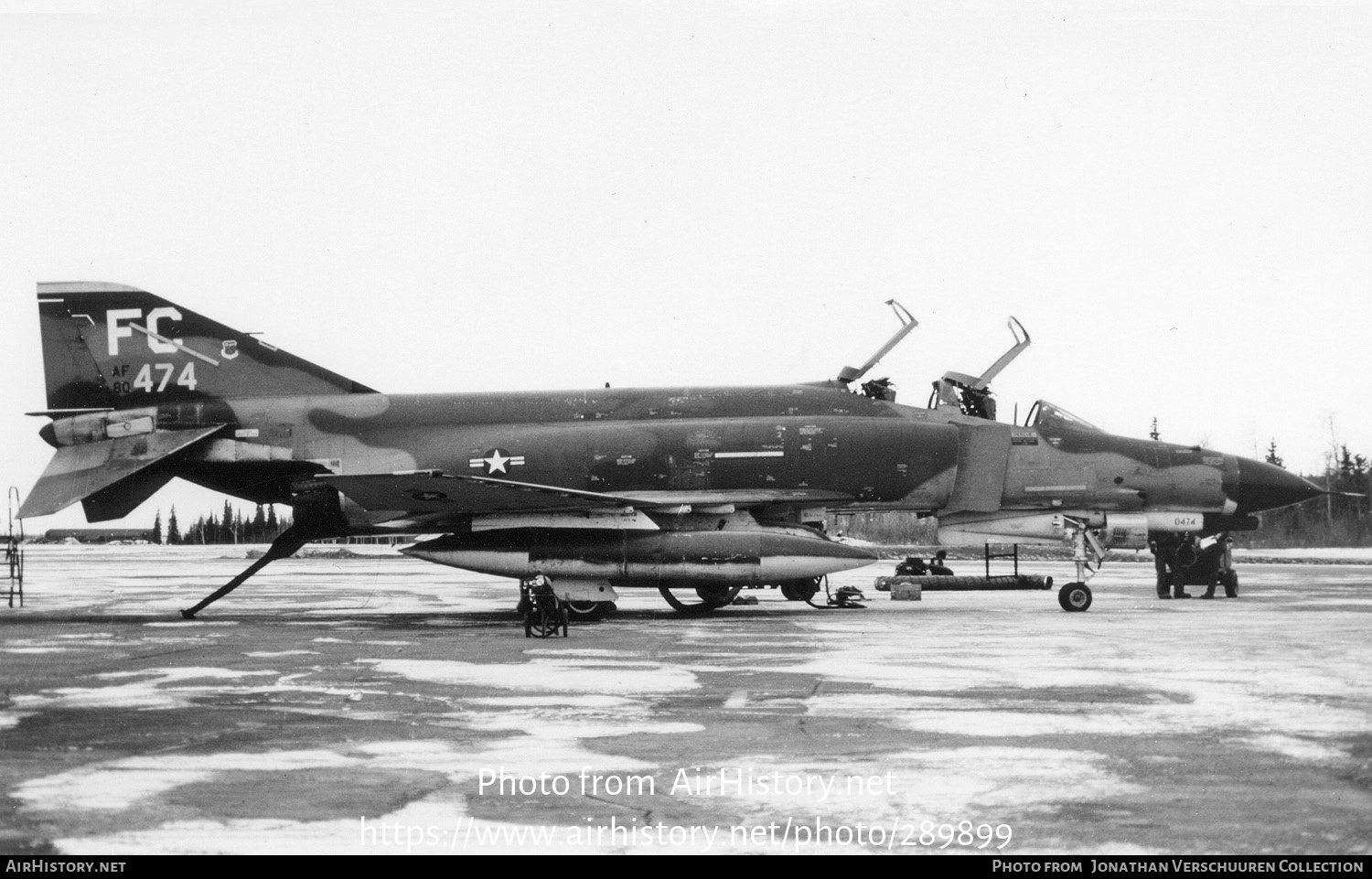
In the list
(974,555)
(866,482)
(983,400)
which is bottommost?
(974,555)

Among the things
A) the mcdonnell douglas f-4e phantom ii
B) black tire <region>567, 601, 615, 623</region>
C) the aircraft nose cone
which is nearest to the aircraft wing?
the mcdonnell douglas f-4e phantom ii

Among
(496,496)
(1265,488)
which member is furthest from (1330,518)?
(496,496)

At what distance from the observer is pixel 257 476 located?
17828 millimetres

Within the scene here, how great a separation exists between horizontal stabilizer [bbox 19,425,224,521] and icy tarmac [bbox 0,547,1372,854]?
9.31 ft

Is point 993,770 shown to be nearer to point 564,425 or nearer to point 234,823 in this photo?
point 234,823

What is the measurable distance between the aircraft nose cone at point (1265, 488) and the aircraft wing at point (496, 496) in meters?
5.68

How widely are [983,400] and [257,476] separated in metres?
10.4

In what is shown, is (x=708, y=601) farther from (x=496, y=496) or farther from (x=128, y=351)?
(x=128, y=351)

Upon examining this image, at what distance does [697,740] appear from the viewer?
283 inches

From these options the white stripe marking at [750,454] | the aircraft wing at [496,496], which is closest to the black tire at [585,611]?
the aircraft wing at [496,496]

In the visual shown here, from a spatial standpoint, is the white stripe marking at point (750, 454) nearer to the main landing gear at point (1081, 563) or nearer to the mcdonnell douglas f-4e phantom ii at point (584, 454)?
the mcdonnell douglas f-4e phantom ii at point (584, 454)

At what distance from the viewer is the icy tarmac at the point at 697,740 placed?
16.9 ft

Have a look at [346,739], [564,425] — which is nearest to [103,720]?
[346,739]

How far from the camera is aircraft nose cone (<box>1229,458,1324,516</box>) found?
17.8m
